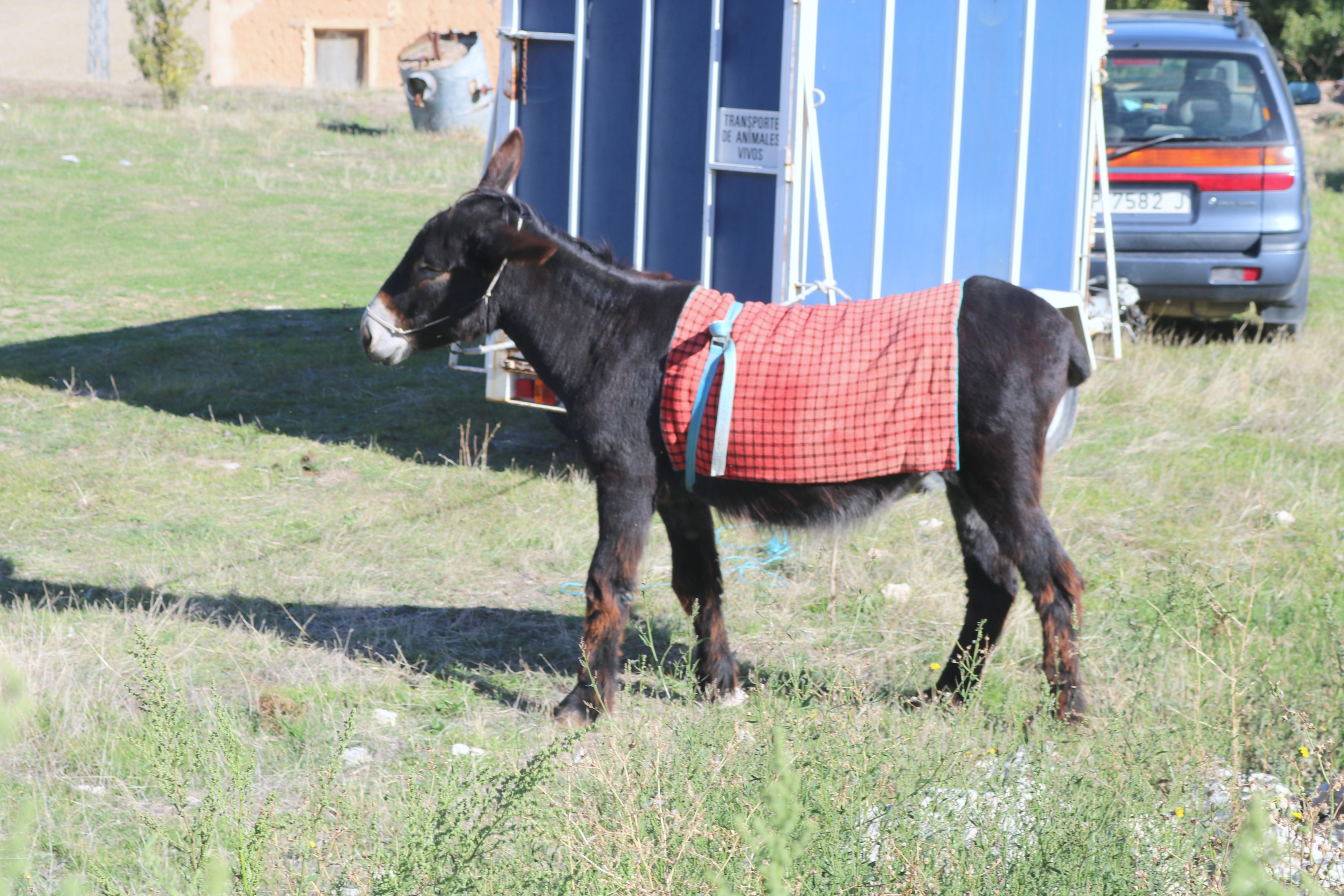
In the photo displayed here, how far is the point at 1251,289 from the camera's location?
8789 mm

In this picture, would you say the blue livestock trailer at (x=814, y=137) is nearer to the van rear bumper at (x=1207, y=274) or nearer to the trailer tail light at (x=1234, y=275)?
the van rear bumper at (x=1207, y=274)

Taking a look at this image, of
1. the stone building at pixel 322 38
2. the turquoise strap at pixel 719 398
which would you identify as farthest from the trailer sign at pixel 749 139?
the stone building at pixel 322 38

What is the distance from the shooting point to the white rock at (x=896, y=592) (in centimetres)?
509

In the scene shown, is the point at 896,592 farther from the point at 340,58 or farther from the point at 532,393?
the point at 340,58

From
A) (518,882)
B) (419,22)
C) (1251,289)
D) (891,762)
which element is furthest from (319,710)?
(419,22)

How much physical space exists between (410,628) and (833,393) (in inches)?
82.2

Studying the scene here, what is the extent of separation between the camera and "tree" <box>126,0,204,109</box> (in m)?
24.6

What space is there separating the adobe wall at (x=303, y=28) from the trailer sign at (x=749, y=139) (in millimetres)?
26592

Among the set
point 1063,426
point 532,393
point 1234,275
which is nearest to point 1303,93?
point 1234,275

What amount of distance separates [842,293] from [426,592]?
2.27 metres

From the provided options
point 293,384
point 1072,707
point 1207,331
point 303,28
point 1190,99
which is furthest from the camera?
point 303,28

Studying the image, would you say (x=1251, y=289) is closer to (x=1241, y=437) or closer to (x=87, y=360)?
(x=1241, y=437)

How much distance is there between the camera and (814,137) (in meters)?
5.59

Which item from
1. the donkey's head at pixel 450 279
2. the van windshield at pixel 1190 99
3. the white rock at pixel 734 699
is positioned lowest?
the white rock at pixel 734 699
